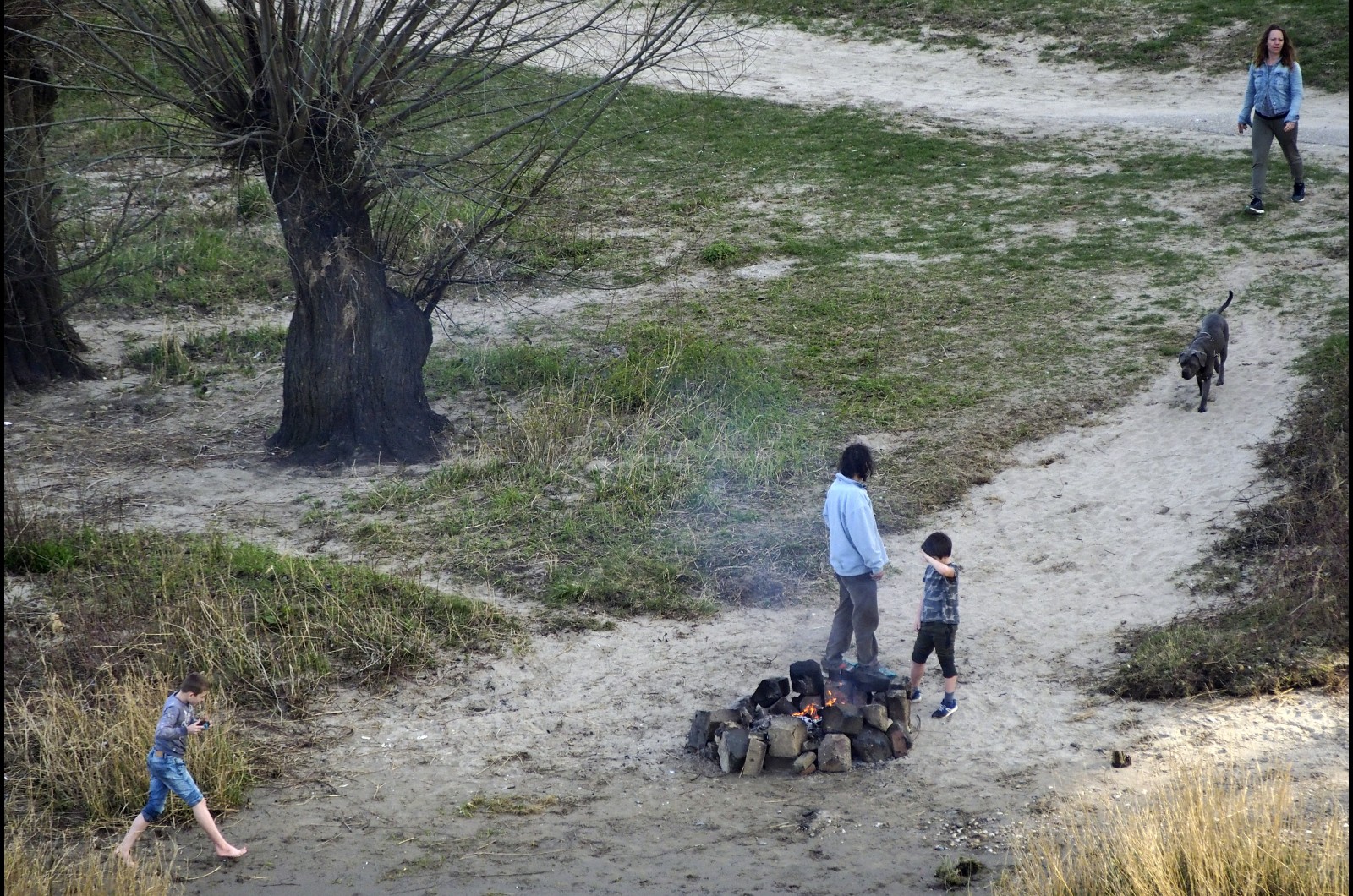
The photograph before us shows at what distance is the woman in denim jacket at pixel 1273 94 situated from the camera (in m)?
13.8

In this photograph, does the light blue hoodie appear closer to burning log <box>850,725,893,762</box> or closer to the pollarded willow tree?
burning log <box>850,725,893,762</box>

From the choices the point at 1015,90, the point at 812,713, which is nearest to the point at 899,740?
the point at 812,713

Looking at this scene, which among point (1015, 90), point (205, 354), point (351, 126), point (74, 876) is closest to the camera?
point (74, 876)

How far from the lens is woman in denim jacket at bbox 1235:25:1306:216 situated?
1379 centimetres

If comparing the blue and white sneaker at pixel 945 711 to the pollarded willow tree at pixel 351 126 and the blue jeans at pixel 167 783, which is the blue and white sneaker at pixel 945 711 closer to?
the blue jeans at pixel 167 783

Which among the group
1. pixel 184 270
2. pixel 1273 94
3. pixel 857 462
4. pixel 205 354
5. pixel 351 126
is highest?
pixel 1273 94

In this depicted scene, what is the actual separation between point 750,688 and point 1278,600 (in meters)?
3.30

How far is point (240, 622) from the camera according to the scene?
819cm

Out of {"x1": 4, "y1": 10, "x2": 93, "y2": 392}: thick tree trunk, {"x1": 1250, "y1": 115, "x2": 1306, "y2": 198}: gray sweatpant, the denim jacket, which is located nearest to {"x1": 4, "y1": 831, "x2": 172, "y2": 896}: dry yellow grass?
{"x1": 4, "y1": 10, "x2": 93, "y2": 392}: thick tree trunk

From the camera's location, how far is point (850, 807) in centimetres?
649

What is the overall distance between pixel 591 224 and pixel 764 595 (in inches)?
403

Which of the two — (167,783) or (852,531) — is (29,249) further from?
(852,531)

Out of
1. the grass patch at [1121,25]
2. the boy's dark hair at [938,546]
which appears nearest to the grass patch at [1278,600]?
the boy's dark hair at [938,546]

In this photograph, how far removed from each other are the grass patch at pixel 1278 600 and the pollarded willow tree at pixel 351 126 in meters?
5.87
